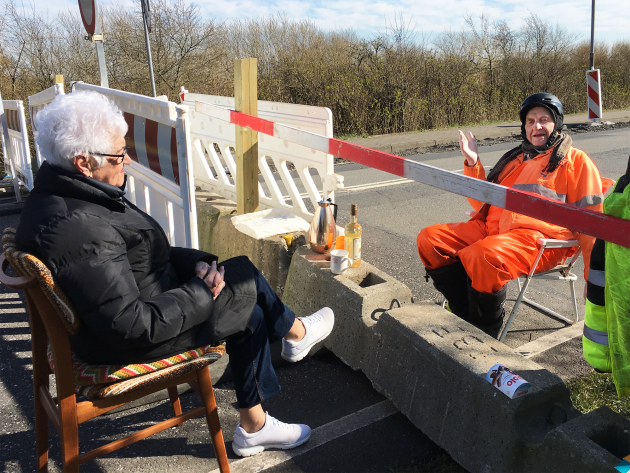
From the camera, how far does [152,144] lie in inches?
136

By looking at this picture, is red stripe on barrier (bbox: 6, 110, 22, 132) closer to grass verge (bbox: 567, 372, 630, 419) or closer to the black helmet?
the black helmet

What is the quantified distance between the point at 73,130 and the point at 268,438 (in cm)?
161

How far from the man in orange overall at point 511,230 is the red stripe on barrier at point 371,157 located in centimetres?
65

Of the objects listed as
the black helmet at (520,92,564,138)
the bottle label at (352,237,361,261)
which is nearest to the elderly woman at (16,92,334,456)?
the bottle label at (352,237,361,261)

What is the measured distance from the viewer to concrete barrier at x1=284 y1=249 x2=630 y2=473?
6.07ft

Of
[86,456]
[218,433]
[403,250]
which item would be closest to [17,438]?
[86,456]

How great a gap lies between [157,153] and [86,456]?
1972mm

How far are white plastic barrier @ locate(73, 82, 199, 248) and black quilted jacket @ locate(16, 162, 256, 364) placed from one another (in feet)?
3.06

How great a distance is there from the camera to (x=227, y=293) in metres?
2.27

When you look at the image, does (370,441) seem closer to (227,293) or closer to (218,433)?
(218,433)

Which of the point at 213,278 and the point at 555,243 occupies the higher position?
the point at 213,278

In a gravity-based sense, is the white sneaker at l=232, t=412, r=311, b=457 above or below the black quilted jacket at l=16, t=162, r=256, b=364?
below

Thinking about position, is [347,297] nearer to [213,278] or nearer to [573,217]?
[213,278]

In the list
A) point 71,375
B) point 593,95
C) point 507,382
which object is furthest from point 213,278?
point 593,95
